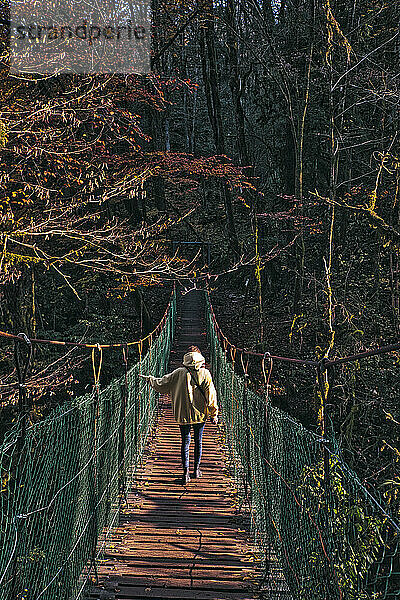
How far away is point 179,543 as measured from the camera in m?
3.56

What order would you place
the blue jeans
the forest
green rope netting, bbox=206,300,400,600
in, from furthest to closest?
the forest, the blue jeans, green rope netting, bbox=206,300,400,600

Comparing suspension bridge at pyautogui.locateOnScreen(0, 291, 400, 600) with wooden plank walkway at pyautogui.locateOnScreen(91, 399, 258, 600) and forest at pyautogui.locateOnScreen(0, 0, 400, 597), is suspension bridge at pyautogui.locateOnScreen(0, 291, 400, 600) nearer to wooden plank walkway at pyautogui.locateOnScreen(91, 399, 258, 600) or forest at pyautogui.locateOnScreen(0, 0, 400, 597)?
wooden plank walkway at pyautogui.locateOnScreen(91, 399, 258, 600)

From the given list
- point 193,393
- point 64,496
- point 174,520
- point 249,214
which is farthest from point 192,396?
point 249,214

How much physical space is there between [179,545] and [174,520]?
1.44 feet

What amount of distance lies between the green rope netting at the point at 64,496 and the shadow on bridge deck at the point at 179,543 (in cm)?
17

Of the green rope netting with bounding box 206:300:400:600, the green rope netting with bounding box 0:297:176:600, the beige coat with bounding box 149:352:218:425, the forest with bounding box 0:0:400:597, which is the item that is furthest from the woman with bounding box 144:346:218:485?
the forest with bounding box 0:0:400:597

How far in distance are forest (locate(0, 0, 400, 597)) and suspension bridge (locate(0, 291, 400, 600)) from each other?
0.42 metres

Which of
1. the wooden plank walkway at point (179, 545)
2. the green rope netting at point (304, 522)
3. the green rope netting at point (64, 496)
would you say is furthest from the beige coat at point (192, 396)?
the wooden plank walkway at point (179, 545)

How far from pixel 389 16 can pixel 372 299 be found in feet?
14.4

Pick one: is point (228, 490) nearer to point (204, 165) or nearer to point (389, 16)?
point (204, 165)

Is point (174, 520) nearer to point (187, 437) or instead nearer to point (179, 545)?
point (179, 545)

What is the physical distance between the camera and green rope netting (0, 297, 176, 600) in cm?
205

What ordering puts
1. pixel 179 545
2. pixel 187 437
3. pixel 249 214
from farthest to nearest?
pixel 249 214, pixel 187 437, pixel 179 545

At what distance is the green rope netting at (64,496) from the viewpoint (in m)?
2.05
